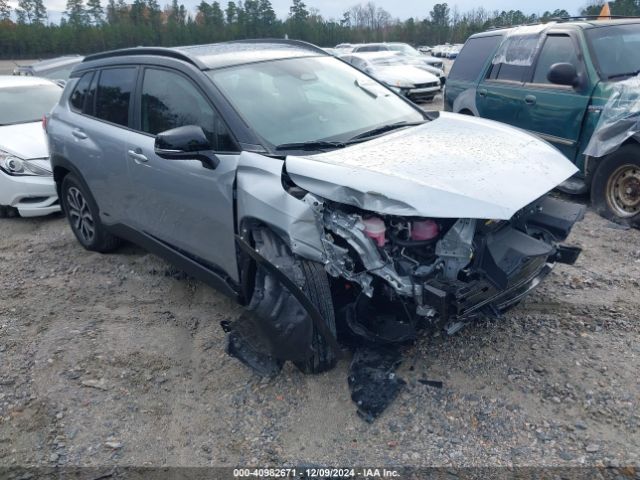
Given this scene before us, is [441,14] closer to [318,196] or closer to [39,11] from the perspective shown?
[39,11]

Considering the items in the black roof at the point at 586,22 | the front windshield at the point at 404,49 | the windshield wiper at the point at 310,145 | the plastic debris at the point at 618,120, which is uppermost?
the black roof at the point at 586,22

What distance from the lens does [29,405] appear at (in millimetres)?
3105

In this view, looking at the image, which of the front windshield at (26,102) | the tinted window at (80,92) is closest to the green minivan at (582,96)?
the tinted window at (80,92)

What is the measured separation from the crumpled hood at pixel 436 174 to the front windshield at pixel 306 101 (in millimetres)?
346

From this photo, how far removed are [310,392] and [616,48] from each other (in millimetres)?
4889

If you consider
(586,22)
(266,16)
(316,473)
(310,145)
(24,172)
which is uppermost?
(266,16)

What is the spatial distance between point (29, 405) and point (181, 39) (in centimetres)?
6213

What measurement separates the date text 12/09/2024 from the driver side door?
1.26 m

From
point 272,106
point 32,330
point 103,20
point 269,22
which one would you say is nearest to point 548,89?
point 272,106

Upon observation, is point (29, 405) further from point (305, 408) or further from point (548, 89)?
point (548, 89)

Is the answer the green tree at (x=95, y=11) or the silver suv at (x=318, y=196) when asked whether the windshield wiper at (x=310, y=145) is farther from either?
the green tree at (x=95, y=11)

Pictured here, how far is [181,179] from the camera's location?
11.5ft

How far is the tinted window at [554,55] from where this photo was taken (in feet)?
Answer: 18.2

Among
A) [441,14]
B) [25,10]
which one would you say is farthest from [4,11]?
[441,14]
